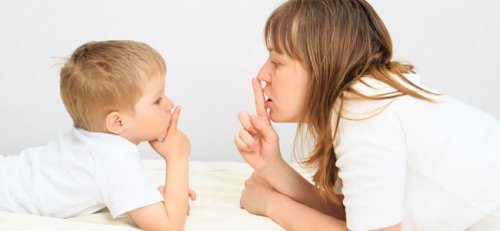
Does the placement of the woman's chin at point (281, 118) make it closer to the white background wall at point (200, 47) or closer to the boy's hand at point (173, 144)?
the boy's hand at point (173, 144)

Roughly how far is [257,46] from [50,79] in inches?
29.5

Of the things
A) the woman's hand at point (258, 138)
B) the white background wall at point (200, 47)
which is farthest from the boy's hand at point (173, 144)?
the white background wall at point (200, 47)

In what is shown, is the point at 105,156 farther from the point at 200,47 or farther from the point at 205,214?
the point at 200,47

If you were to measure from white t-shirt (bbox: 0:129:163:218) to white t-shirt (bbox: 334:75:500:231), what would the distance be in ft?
1.36

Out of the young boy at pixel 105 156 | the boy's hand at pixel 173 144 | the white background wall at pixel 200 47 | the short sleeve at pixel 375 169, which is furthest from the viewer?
the white background wall at pixel 200 47

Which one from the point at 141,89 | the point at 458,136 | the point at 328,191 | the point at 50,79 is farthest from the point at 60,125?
the point at 458,136

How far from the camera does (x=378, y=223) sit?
122 centimetres

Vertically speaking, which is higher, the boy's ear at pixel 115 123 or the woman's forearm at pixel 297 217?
the boy's ear at pixel 115 123

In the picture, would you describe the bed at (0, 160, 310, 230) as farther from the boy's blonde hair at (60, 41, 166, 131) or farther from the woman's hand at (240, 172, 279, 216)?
the boy's blonde hair at (60, 41, 166, 131)

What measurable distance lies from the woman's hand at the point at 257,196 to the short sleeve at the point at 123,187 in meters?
0.25

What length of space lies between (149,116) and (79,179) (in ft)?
0.66

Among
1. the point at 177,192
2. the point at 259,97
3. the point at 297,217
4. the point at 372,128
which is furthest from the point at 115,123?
the point at 372,128

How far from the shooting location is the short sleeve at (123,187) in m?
1.29

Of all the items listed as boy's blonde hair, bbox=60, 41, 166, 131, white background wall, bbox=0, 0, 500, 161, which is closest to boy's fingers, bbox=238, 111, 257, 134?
boy's blonde hair, bbox=60, 41, 166, 131
